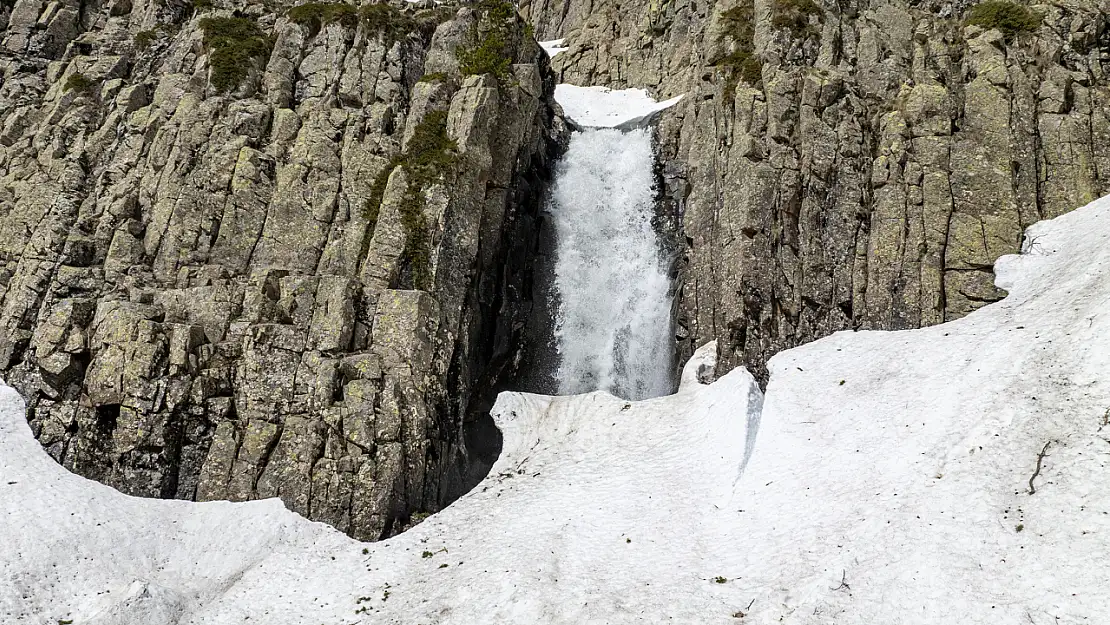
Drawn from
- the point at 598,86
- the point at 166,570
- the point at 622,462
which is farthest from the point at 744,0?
the point at 166,570

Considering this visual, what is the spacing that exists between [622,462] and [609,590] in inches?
242

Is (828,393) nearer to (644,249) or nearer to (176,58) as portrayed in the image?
(644,249)

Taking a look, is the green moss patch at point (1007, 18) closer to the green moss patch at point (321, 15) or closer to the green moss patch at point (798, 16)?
the green moss patch at point (798, 16)

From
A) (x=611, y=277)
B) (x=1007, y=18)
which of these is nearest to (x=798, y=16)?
(x=1007, y=18)

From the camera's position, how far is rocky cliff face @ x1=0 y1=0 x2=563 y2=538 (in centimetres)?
2086

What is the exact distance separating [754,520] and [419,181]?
702 inches

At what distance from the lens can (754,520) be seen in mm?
17891

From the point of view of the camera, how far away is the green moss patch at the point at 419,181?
2398 centimetres

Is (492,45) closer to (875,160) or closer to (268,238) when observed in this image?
(268,238)

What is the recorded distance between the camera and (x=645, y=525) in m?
18.9

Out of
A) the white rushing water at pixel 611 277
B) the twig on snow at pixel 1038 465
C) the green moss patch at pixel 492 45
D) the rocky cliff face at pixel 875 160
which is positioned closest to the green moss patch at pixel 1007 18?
the rocky cliff face at pixel 875 160

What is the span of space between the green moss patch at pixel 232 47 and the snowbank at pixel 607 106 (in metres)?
17.4

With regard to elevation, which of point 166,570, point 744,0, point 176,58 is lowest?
point 166,570

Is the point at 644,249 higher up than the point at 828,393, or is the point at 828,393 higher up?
the point at 644,249
